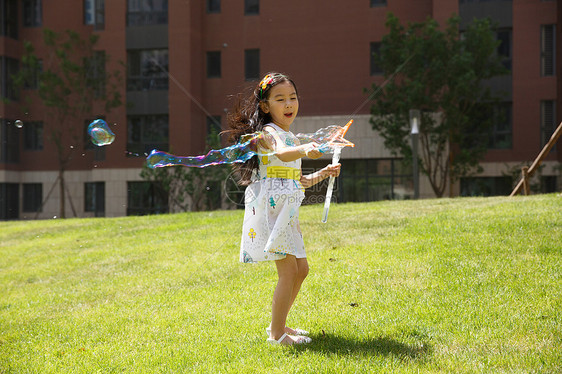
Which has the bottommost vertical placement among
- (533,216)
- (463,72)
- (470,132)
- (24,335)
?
(24,335)

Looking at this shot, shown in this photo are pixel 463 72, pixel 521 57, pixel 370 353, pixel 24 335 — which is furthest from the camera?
pixel 521 57

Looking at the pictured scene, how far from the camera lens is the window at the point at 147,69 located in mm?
27562

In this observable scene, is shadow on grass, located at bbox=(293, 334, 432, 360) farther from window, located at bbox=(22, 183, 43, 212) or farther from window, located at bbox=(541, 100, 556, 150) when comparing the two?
window, located at bbox=(22, 183, 43, 212)

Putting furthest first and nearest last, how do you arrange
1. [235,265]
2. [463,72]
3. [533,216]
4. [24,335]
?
[463,72]
[533,216]
[235,265]
[24,335]

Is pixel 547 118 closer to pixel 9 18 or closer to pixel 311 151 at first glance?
pixel 311 151

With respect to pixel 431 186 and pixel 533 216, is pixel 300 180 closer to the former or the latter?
pixel 533 216

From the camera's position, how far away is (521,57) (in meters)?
24.5

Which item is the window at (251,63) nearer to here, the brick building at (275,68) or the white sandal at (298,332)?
the brick building at (275,68)

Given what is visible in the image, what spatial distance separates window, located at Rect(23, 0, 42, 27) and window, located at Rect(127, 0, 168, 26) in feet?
20.3

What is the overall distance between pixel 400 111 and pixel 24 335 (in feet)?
62.1

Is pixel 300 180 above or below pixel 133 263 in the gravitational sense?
above

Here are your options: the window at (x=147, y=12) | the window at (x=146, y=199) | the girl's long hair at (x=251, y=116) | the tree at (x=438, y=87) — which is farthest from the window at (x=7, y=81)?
the girl's long hair at (x=251, y=116)

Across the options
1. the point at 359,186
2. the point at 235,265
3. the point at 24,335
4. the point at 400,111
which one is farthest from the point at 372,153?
the point at 24,335

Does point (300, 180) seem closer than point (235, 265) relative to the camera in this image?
Yes
